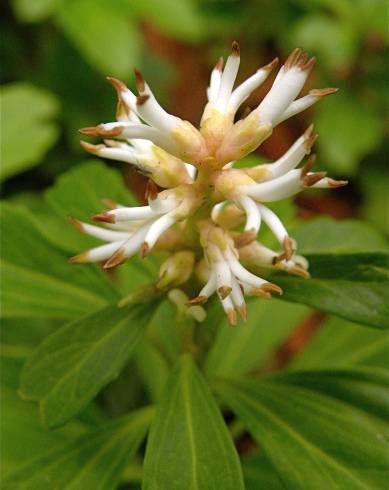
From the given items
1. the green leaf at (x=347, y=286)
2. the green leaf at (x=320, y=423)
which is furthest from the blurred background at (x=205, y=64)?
the green leaf at (x=347, y=286)

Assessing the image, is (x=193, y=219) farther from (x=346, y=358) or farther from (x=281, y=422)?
(x=346, y=358)

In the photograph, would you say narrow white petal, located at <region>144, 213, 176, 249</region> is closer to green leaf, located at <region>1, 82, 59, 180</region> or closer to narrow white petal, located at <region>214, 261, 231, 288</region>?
narrow white petal, located at <region>214, 261, 231, 288</region>

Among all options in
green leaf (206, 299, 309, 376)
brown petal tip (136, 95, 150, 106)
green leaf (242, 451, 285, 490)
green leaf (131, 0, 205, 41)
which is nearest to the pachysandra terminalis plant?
brown petal tip (136, 95, 150, 106)

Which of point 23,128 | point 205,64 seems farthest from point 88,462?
point 205,64

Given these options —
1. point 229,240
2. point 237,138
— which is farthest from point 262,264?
point 237,138

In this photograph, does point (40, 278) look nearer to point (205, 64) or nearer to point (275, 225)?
point (275, 225)

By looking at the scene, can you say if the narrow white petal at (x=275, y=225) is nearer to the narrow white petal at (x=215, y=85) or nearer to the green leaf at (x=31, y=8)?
the narrow white petal at (x=215, y=85)
